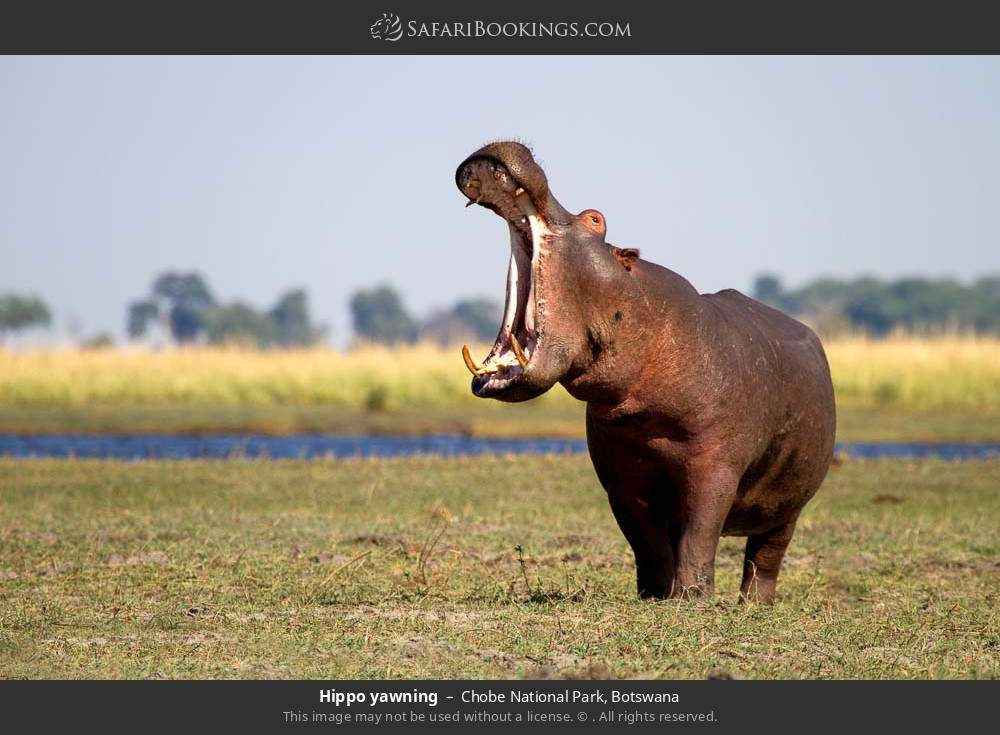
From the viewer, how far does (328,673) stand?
6160 mm

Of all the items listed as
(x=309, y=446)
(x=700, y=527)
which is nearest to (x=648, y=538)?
(x=700, y=527)

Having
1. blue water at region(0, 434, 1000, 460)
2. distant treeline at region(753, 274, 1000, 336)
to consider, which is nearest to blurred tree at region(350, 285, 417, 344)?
distant treeline at region(753, 274, 1000, 336)

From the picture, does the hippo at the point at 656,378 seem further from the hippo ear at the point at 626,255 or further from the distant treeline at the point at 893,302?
the distant treeline at the point at 893,302

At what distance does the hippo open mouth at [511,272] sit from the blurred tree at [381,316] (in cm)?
8913

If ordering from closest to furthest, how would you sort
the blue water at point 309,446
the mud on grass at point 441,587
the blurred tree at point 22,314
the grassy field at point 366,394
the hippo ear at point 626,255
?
the mud on grass at point 441,587
the hippo ear at point 626,255
the blue water at point 309,446
the grassy field at point 366,394
the blurred tree at point 22,314

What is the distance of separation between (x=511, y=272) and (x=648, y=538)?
159cm

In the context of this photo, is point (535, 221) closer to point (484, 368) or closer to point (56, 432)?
point (484, 368)

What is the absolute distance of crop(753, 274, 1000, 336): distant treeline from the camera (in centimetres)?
8981

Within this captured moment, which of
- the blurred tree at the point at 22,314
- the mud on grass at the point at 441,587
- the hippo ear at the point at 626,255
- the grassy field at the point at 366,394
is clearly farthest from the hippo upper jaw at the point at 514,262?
the blurred tree at the point at 22,314

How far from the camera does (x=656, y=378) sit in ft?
21.8

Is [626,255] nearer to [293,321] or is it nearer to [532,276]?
[532,276]

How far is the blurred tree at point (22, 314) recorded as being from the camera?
7894 cm
